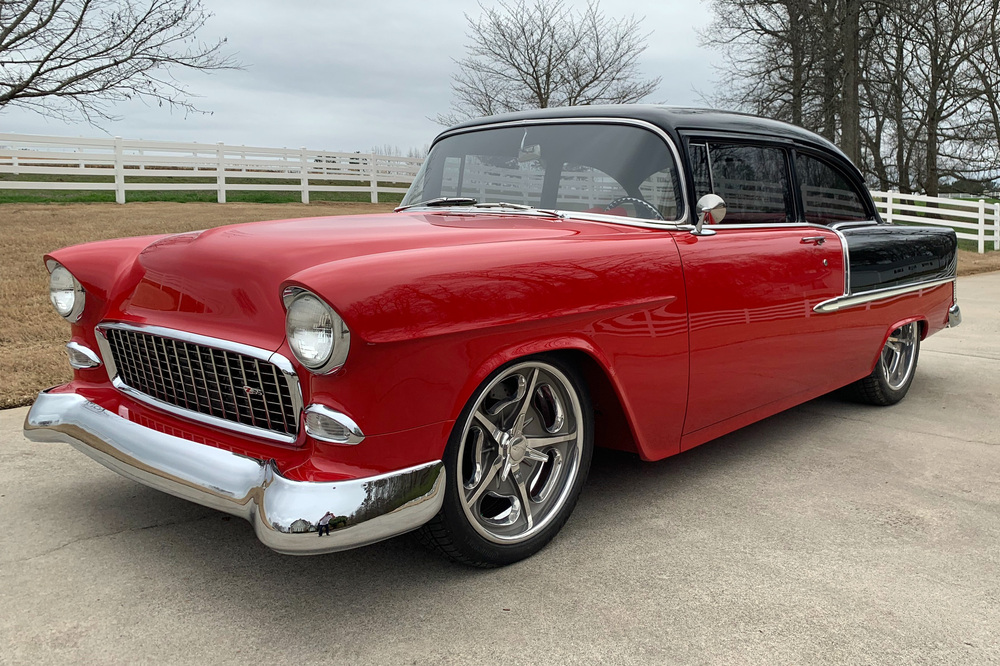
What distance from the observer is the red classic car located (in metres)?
2.15

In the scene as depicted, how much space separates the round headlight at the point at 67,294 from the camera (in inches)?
118

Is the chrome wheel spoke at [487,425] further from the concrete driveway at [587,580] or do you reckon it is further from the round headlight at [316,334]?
the round headlight at [316,334]

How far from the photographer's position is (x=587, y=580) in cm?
251

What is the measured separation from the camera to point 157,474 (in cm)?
235

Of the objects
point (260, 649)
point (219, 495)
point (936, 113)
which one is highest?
point (936, 113)

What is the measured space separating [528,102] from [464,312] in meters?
18.4

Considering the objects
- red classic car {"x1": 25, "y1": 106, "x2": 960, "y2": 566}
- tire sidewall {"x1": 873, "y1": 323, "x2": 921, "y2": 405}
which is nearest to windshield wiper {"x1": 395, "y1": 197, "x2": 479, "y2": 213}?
red classic car {"x1": 25, "y1": 106, "x2": 960, "y2": 566}

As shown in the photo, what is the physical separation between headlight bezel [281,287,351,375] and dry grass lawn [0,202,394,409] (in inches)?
123

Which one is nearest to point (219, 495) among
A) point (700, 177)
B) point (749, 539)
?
point (749, 539)

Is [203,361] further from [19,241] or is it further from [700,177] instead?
[19,241]

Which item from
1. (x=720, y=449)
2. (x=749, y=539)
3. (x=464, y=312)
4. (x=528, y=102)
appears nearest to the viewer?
(x=464, y=312)

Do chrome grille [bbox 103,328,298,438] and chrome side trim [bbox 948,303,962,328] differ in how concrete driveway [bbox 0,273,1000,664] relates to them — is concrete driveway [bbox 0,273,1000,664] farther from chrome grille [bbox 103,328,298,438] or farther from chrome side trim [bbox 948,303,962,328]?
chrome side trim [bbox 948,303,962,328]

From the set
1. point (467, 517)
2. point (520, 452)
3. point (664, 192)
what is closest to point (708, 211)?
point (664, 192)

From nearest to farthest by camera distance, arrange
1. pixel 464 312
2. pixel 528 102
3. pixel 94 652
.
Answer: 1. pixel 94 652
2. pixel 464 312
3. pixel 528 102
